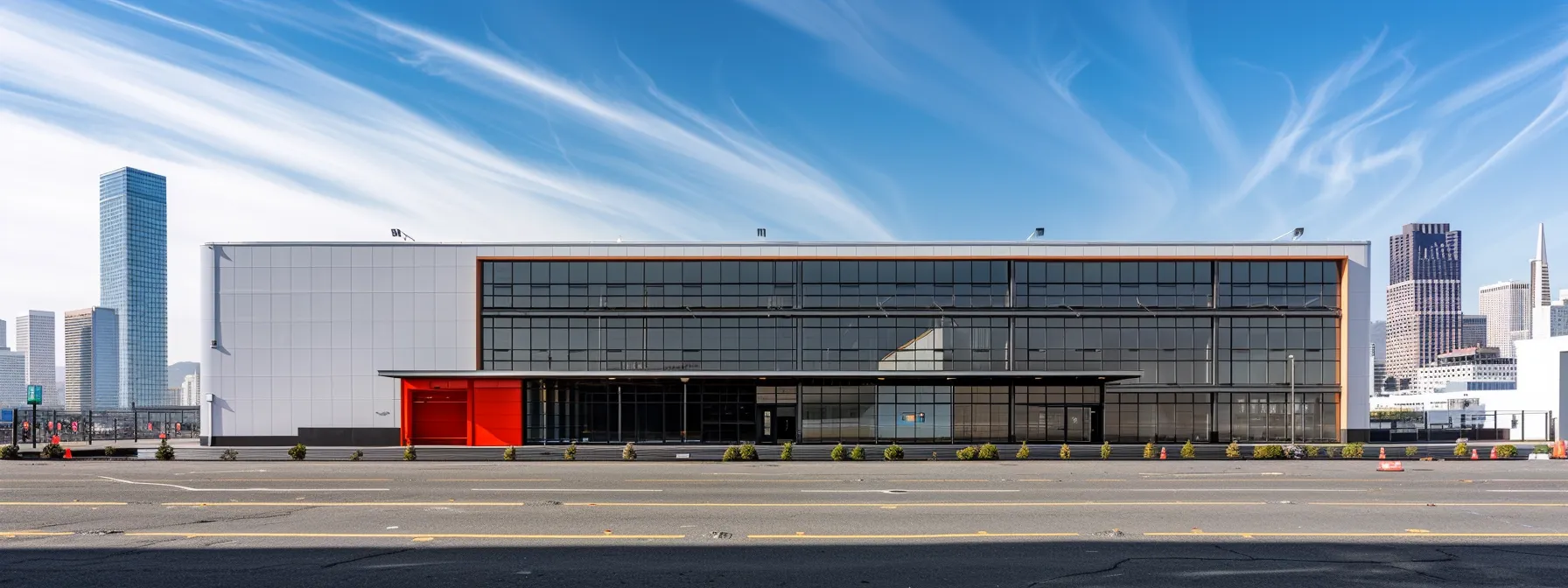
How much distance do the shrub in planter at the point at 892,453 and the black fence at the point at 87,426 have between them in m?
36.3

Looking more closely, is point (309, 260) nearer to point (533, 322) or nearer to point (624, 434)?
point (533, 322)

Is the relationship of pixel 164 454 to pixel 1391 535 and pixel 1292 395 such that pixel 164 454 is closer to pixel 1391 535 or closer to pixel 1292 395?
pixel 1391 535

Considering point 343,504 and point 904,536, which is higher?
point 904,536

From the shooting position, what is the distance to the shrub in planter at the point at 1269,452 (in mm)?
35656

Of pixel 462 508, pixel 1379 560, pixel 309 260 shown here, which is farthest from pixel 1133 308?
pixel 309 260

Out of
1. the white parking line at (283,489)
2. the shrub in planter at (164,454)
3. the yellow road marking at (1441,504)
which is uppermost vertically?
the yellow road marking at (1441,504)

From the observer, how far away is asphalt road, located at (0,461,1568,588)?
474 inches

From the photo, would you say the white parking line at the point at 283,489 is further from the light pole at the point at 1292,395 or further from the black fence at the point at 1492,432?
the black fence at the point at 1492,432

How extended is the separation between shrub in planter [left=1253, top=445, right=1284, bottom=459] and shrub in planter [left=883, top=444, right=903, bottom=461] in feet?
47.9

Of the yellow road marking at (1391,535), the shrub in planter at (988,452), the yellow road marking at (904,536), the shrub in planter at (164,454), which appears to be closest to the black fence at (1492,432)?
the shrub in planter at (988,452)

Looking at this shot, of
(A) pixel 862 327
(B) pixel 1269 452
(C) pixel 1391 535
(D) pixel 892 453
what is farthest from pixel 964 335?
(C) pixel 1391 535

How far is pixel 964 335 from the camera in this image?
4562 centimetres

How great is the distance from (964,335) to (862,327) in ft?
17.5

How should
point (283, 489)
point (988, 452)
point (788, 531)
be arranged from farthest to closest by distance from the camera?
1. point (988, 452)
2. point (283, 489)
3. point (788, 531)
